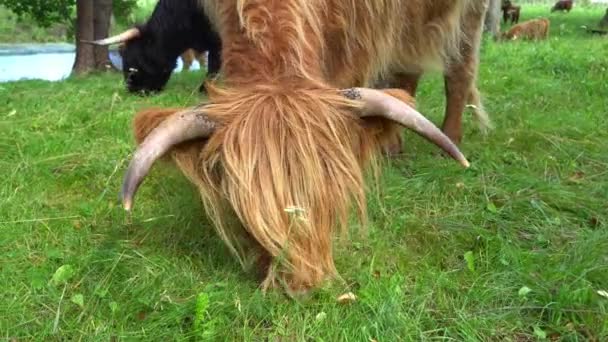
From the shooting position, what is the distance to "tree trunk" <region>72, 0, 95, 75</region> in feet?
41.5

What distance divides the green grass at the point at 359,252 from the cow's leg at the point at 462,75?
0.81 ft

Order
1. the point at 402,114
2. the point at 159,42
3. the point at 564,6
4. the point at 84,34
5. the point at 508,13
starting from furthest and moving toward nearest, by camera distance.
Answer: the point at 564,6, the point at 508,13, the point at 84,34, the point at 159,42, the point at 402,114

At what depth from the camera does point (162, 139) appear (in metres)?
2.50

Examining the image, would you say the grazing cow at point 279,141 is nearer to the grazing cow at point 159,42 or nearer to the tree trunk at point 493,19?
the grazing cow at point 159,42

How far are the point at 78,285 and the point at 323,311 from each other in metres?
1.05

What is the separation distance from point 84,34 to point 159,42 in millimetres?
4777

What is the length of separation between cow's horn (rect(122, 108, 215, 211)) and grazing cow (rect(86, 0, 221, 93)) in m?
5.76

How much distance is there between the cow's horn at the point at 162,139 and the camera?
2.39 m

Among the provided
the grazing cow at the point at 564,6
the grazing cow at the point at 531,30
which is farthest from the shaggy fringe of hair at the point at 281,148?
the grazing cow at the point at 564,6

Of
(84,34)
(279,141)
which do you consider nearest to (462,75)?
(279,141)

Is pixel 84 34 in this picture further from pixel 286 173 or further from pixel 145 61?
pixel 286 173

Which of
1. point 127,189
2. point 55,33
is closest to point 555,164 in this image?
point 127,189

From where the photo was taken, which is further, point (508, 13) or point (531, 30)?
point (508, 13)

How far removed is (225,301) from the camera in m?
2.61
